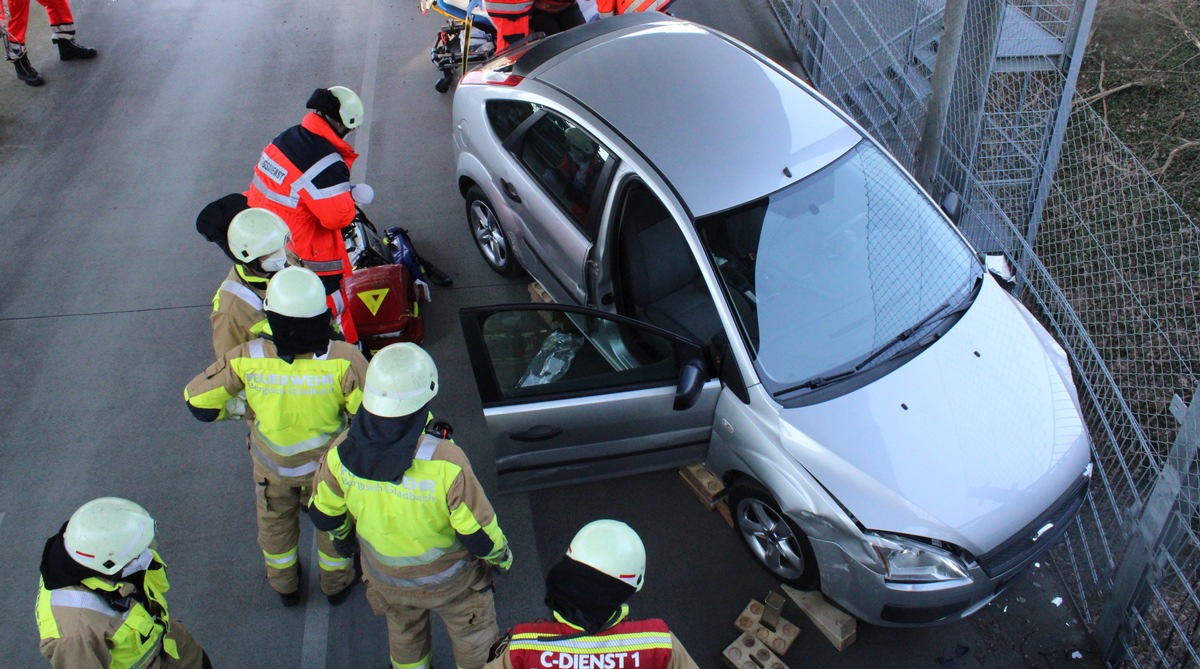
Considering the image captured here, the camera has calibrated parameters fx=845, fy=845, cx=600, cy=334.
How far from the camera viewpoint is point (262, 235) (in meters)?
3.80

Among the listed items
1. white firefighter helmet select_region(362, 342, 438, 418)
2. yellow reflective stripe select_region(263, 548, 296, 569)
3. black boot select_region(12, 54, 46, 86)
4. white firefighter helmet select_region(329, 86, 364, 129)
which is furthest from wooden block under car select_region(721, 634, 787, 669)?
black boot select_region(12, 54, 46, 86)

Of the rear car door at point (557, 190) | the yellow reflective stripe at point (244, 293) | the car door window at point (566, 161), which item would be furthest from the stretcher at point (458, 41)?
the yellow reflective stripe at point (244, 293)

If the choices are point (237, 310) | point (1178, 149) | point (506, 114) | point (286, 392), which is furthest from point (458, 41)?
point (1178, 149)

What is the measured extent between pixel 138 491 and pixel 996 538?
4.35 metres

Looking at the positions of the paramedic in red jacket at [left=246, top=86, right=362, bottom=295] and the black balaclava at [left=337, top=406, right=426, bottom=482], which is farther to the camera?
the paramedic in red jacket at [left=246, top=86, right=362, bottom=295]

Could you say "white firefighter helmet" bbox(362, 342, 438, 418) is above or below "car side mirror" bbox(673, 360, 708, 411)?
above

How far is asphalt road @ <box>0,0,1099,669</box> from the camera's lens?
407 centimetres

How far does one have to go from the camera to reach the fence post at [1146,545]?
11.0 ft

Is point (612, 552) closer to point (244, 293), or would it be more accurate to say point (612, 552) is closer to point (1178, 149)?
point (244, 293)

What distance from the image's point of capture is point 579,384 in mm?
3932

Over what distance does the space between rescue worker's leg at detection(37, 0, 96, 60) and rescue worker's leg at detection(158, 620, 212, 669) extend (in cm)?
754

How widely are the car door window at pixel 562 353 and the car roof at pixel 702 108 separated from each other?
0.68 meters

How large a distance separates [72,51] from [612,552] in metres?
8.97

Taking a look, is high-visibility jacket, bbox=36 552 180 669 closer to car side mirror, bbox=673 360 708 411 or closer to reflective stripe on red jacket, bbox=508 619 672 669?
reflective stripe on red jacket, bbox=508 619 672 669
